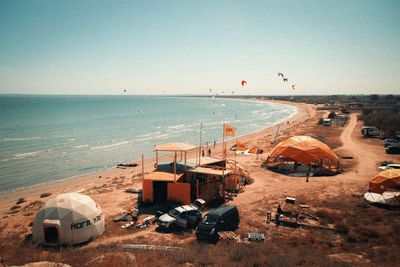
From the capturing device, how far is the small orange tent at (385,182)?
20.1 meters

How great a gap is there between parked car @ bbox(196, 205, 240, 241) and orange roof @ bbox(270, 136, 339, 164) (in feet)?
46.2

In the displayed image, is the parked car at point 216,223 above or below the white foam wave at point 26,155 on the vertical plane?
above

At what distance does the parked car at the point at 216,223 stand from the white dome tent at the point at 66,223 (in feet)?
19.1

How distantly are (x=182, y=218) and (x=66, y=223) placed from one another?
6.04m

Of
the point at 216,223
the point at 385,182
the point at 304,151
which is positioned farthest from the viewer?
the point at 304,151

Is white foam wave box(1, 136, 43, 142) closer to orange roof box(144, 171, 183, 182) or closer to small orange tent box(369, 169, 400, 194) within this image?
orange roof box(144, 171, 183, 182)

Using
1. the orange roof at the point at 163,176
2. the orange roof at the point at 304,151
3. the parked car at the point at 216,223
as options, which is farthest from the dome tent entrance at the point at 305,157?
the parked car at the point at 216,223

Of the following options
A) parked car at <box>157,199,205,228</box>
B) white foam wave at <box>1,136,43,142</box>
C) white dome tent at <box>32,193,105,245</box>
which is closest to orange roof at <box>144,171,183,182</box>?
parked car at <box>157,199,205,228</box>

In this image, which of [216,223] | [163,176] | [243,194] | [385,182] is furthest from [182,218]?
[385,182]

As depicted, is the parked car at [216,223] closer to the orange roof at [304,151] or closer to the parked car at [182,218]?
Answer: the parked car at [182,218]

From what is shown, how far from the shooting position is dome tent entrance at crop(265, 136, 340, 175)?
28.0 m

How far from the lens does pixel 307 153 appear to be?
2806 centimetres

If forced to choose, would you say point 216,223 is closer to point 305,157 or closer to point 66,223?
point 66,223

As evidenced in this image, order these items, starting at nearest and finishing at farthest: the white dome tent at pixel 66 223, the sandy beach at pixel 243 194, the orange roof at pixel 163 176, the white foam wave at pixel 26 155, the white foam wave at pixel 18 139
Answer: the white dome tent at pixel 66 223 < the sandy beach at pixel 243 194 < the orange roof at pixel 163 176 < the white foam wave at pixel 26 155 < the white foam wave at pixel 18 139
